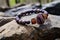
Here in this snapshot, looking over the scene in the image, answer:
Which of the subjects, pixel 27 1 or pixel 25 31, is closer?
pixel 25 31

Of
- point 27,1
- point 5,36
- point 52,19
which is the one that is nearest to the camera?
point 5,36

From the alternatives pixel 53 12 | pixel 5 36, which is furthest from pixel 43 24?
pixel 53 12

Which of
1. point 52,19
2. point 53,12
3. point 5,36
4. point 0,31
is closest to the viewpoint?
point 5,36

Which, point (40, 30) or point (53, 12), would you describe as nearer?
point (40, 30)

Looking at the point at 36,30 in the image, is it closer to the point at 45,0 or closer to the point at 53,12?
the point at 53,12

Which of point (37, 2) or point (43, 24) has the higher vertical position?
point (43, 24)

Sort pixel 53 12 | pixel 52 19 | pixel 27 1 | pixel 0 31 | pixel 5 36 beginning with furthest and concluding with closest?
pixel 27 1 < pixel 53 12 < pixel 52 19 < pixel 0 31 < pixel 5 36

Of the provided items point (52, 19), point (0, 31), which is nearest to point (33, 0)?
point (52, 19)

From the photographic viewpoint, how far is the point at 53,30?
2.32m

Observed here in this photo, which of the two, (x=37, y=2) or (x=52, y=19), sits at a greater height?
(x=52, y=19)

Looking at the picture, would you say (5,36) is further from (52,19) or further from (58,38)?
(52,19)

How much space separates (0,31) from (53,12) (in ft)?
4.94

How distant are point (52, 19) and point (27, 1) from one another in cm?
258

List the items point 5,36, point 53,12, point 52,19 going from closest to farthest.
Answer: point 5,36
point 52,19
point 53,12
